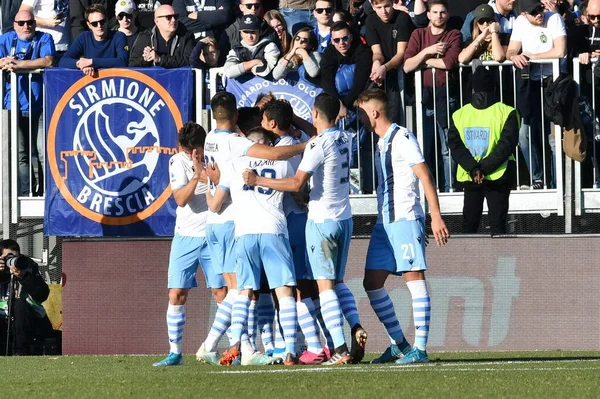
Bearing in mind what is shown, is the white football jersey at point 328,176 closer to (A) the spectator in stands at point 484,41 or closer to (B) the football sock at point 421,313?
(B) the football sock at point 421,313

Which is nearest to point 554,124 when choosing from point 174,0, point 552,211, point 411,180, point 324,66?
point 552,211

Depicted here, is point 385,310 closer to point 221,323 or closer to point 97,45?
point 221,323

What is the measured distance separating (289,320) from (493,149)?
3.80 metres

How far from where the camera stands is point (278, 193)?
442 inches

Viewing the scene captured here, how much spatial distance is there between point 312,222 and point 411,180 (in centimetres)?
90

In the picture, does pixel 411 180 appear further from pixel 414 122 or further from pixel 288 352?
pixel 414 122

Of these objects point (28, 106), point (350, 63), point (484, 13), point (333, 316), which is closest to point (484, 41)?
point (484, 13)

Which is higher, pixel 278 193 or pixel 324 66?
pixel 324 66

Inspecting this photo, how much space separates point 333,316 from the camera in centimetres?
1091

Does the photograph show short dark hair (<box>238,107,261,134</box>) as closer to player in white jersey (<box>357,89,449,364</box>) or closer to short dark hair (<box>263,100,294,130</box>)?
short dark hair (<box>263,100,294,130</box>)

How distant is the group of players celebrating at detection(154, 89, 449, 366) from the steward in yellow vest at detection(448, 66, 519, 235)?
8.72 feet

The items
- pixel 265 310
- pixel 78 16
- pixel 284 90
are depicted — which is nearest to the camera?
pixel 265 310

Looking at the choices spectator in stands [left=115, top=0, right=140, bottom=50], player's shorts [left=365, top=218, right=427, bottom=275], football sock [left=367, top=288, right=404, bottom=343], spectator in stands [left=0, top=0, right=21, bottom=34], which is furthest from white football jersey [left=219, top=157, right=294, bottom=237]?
spectator in stands [left=0, top=0, right=21, bottom=34]

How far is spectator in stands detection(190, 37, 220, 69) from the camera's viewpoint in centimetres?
1477
